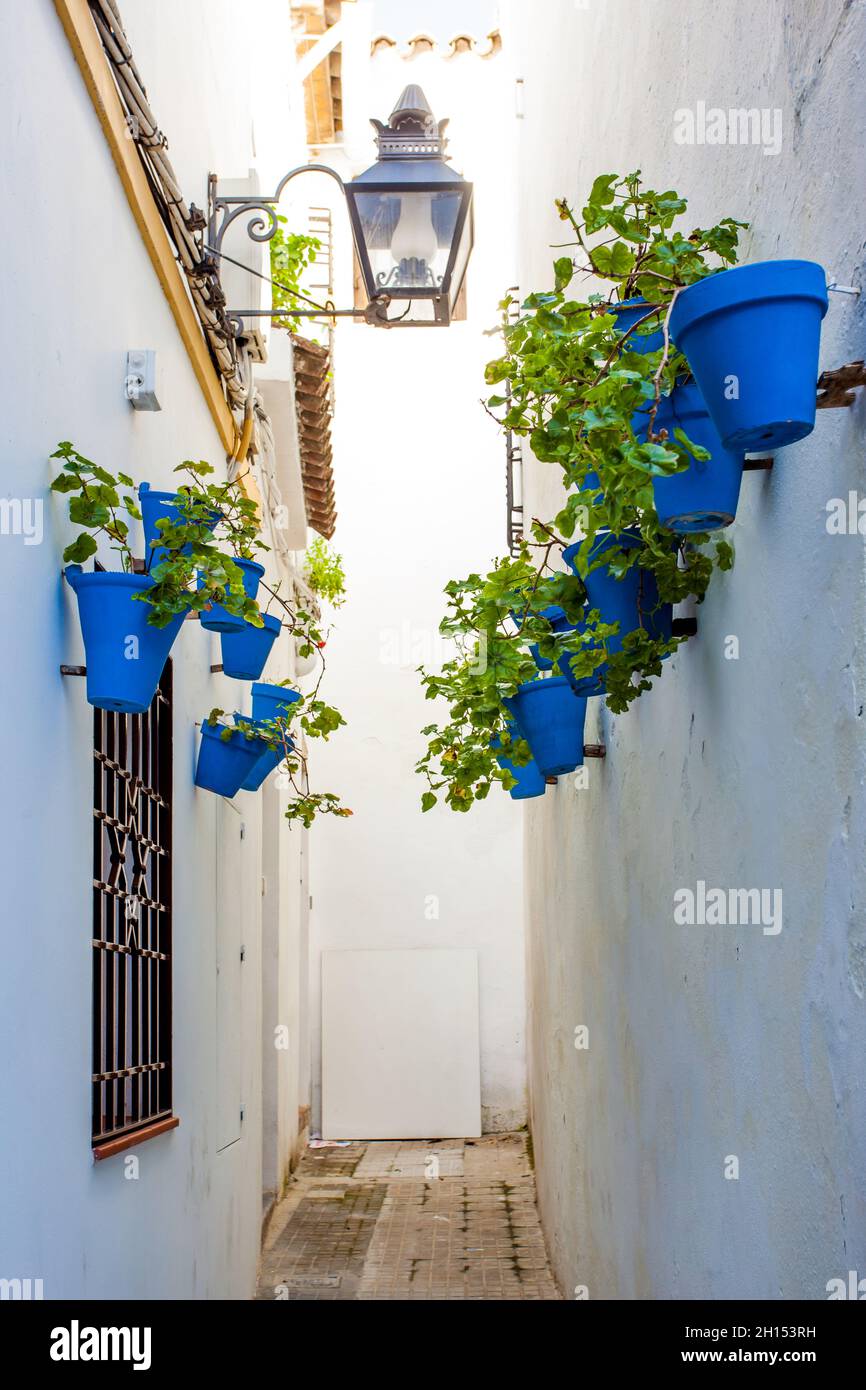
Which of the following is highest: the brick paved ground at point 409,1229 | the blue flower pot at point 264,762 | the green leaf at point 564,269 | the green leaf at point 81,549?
the green leaf at point 564,269

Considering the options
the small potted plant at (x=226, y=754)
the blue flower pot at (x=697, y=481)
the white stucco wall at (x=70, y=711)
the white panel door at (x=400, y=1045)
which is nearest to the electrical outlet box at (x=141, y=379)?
the white stucco wall at (x=70, y=711)

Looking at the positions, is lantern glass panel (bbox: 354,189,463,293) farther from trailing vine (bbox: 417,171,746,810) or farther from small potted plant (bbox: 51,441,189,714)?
small potted plant (bbox: 51,441,189,714)

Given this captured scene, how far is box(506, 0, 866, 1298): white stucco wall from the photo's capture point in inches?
76.6

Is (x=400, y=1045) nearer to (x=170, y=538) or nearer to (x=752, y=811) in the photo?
(x=170, y=538)

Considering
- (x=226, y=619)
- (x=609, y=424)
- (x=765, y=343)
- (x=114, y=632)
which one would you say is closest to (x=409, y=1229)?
(x=226, y=619)

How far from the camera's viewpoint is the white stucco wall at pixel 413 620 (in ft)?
39.6

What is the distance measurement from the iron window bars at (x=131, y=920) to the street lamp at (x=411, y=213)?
1514 mm

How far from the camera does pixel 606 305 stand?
2383 mm

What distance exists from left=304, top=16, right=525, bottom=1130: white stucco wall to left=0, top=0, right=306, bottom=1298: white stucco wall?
6.70 meters

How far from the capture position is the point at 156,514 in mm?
3555

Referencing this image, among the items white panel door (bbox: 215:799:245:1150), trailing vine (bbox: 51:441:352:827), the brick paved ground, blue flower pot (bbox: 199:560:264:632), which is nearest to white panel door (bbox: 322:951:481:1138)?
the brick paved ground

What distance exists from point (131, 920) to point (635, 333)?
7.56 ft

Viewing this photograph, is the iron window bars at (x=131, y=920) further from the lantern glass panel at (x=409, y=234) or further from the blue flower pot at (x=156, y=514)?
the lantern glass panel at (x=409, y=234)
